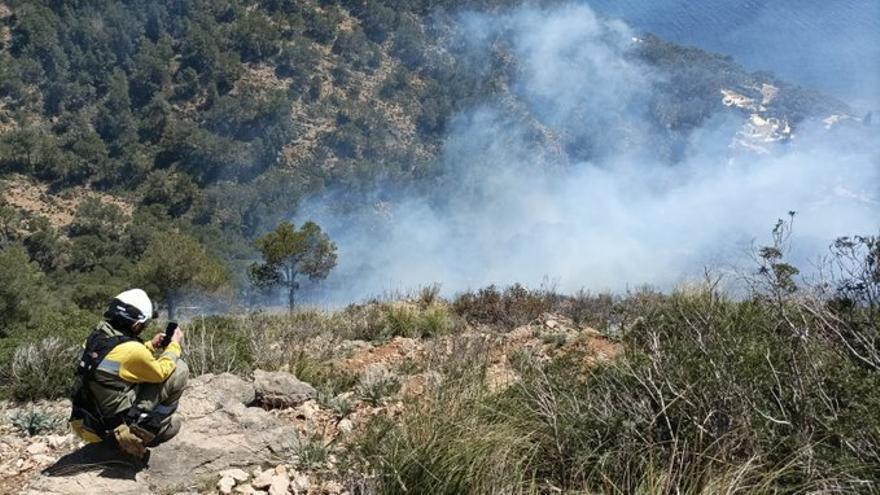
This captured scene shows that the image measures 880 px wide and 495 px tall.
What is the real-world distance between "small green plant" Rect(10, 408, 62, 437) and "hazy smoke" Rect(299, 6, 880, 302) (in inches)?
2809

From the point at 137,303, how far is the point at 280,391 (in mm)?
2014

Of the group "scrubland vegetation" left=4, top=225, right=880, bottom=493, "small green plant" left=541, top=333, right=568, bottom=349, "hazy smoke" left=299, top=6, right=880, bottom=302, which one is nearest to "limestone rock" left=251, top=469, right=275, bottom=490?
"scrubland vegetation" left=4, top=225, right=880, bottom=493

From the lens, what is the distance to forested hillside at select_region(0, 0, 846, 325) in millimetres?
77000

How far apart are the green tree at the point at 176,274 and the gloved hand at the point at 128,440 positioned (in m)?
30.3

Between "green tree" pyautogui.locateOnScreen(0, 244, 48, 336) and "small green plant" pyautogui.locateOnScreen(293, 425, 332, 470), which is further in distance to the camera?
"green tree" pyautogui.locateOnScreen(0, 244, 48, 336)

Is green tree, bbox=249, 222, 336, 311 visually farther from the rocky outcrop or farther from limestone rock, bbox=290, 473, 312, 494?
limestone rock, bbox=290, 473, 312, 494

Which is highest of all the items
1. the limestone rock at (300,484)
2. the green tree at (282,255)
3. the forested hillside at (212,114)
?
the forested hillside at (212,114)

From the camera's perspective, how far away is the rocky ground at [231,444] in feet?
13.2

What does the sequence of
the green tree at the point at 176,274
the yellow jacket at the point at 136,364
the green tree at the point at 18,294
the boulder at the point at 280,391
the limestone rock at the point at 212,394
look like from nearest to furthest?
the yellow jacket at the point at 136,364 < the limestone rock at the point at 212,394 < the boulder at the point at 280,391 < the green tree at the point at 18,294 < the green tree at the point at 176,274

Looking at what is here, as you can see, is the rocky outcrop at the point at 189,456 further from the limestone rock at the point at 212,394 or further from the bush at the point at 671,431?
the bush at the point at 671,431

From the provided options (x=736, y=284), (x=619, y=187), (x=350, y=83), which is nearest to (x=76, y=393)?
(x=736, y=284)

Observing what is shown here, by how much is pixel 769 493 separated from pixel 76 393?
13.3ft

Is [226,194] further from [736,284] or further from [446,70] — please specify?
[736,284]

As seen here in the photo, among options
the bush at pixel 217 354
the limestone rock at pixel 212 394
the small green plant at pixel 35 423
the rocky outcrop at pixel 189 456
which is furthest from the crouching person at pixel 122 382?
the bush at pixel 217 354
